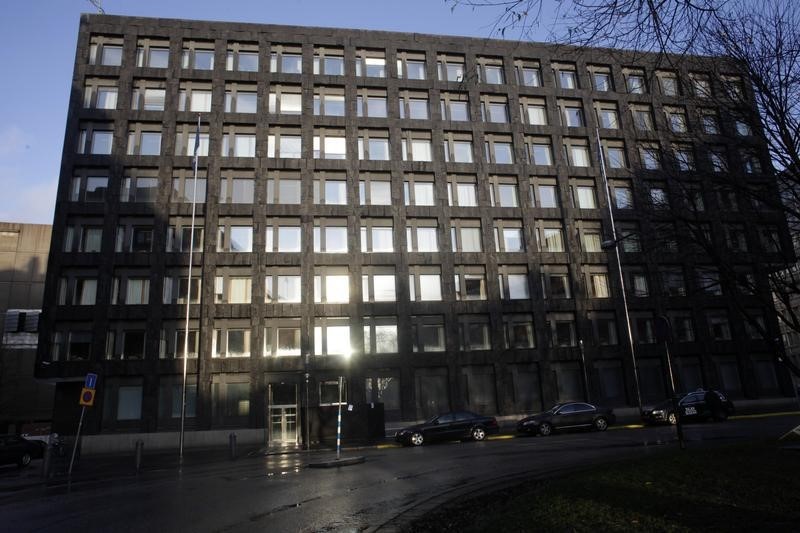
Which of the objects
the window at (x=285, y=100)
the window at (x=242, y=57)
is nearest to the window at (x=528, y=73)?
the window at (x=285, y=100)

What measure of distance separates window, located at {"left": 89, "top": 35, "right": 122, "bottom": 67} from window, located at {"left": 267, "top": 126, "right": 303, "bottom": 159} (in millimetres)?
13293

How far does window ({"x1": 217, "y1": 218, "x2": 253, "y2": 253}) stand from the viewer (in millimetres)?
36719

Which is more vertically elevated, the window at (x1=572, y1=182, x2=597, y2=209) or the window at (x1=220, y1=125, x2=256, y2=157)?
the window at (x1=220, y1=125, x2=256, y2=157)

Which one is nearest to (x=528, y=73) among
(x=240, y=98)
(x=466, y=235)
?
(x=466, y=235)

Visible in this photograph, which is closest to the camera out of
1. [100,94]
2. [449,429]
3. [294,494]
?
[294,494]

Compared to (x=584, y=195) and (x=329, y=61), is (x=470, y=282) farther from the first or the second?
(x=329, y=61)

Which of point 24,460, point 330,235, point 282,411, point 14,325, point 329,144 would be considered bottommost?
point 24,460

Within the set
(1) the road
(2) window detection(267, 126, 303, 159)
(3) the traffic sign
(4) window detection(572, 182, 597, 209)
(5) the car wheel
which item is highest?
(2) window detection(267, 126, 303, 159)

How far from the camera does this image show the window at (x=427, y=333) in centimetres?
3719

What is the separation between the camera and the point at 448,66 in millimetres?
43781

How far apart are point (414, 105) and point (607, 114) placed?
17.6 m

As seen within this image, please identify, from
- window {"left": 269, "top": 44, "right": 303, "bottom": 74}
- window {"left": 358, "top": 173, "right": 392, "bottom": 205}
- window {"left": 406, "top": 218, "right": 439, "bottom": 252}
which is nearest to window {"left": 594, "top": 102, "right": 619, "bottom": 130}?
window {"left": 406, "top": 218, "right": 439, "bottom": 252}

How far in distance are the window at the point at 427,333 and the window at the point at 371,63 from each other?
2054 centimetres

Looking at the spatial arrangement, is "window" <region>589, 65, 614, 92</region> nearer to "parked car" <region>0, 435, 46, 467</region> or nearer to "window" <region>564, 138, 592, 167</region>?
"window" <region>564, 138, 592, 167</region>
